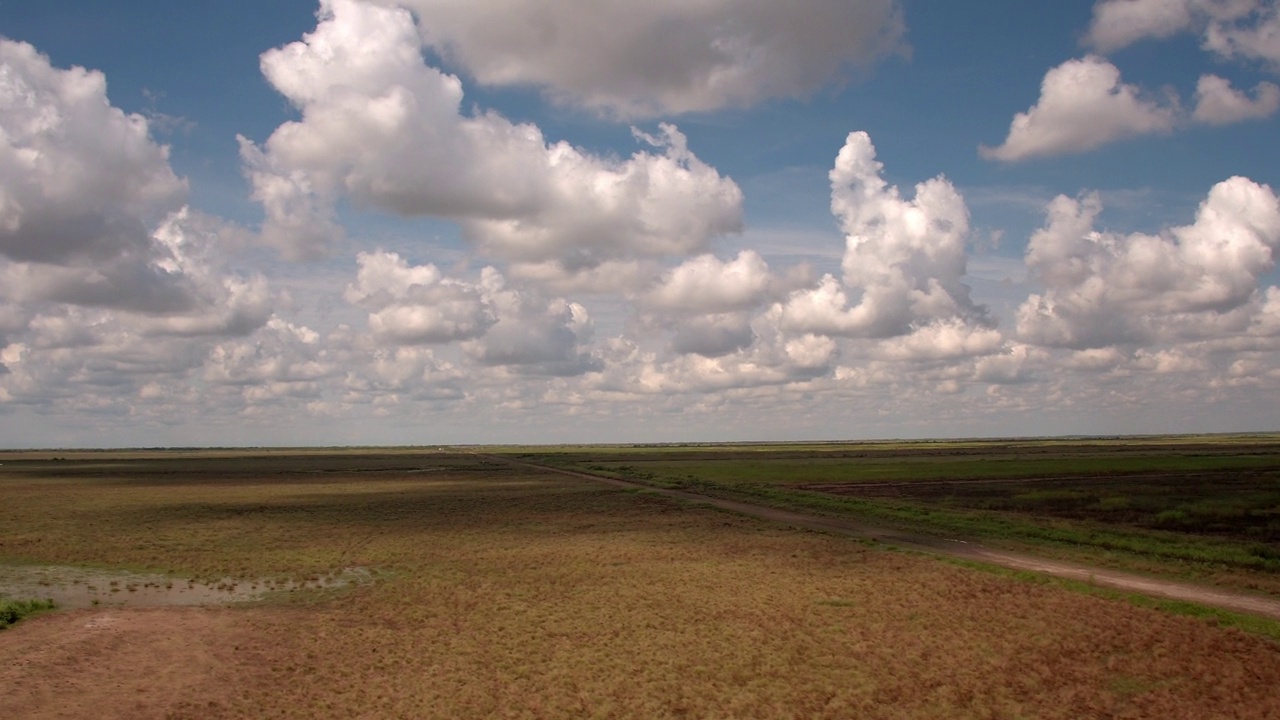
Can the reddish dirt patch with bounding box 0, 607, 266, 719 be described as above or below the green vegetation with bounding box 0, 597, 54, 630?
below

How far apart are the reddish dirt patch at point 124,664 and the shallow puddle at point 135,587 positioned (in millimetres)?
2060

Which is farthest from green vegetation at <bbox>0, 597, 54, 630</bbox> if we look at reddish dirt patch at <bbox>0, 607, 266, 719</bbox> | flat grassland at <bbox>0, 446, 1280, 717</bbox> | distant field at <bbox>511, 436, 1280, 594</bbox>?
distant field at <bbox>511, 436, 1280, 594</bbox>

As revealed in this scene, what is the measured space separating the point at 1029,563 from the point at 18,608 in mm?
32866

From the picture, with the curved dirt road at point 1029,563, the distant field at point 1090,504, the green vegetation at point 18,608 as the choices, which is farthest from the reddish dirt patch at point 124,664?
the distant field at point 1090,504

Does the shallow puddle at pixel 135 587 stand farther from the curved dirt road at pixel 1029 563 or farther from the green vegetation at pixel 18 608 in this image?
the curved dirt road at pixel 1029 563

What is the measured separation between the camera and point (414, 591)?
2678 cm

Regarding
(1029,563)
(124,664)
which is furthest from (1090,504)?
(124,664)

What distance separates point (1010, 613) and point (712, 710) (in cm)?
1099

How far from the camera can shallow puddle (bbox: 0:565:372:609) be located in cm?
2562

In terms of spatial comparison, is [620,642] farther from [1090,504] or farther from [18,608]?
[1090,504]

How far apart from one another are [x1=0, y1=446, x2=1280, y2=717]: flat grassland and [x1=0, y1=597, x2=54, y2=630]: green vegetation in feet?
2.31

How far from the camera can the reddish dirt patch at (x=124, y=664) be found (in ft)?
51.9

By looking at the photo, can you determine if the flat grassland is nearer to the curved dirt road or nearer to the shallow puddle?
the shallow puddle

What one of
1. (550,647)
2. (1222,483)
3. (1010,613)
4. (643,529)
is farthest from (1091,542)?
(1222,483)
